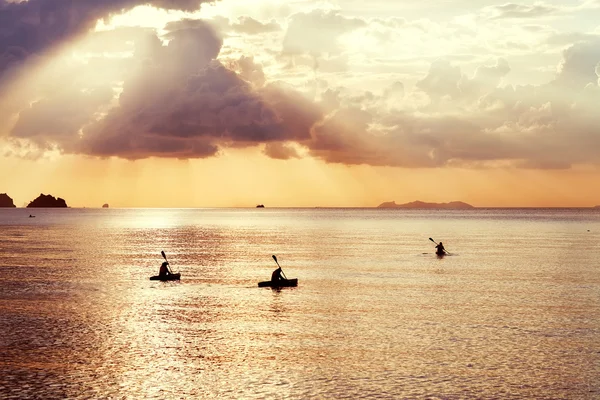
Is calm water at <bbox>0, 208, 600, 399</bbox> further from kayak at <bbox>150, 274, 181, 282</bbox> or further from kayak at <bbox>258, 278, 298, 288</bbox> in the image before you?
kayak at <bbox>150, 274, 181, 282</bbox>

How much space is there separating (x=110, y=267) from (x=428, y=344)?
55619mm

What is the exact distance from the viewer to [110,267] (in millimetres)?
84875

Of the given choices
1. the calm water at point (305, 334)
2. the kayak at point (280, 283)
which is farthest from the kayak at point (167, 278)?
the kayak at point (280, 283)

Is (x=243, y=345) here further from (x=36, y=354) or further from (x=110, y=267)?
(x=110, y=267)

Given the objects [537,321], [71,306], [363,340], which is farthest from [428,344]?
[71,306]

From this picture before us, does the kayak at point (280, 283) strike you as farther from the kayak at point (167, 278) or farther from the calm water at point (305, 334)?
the kayak at point (167, 278)

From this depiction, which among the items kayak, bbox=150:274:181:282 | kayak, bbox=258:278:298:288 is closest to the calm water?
kayak, bbox=258:278:298:288

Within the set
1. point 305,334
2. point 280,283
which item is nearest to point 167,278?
point 280,283

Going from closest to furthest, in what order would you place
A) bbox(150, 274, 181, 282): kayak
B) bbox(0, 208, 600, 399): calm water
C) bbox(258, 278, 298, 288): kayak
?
bbox(0, 208, 600, 399): calm water, bbox(258, 278, 298, 288): kayak, bbox(150, 274, 181, 282): kayak

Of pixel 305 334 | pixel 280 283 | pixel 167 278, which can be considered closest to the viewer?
pixel 305 334

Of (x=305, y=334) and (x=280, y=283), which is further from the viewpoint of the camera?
(x=280, y=283)

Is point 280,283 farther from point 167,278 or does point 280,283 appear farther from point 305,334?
point 305,334

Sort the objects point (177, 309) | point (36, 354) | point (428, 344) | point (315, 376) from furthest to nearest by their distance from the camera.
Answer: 1. point (177, 309)
2. point (428, 344)
3. point (36, 354)
4. point (315, 376)

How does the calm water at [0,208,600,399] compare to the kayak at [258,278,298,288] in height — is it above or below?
below
